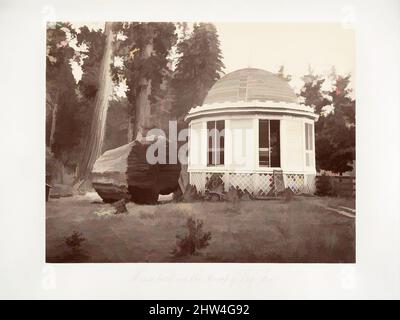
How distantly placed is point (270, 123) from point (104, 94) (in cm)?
191

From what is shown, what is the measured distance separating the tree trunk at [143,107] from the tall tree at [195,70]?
0.29m

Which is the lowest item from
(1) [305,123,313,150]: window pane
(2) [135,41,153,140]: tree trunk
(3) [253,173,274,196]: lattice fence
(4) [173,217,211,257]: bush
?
(4) [173,217,211,257]: bush

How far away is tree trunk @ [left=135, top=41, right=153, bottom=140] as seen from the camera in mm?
4707

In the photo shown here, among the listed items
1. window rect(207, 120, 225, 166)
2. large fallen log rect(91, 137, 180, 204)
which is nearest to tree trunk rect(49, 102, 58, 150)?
large fallen log rect(91, 137, 180, 204)

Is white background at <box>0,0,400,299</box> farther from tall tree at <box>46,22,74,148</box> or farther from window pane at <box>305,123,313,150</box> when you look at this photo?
window pane at <box>305,123,313,150</box>

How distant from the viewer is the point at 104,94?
472 centimetres

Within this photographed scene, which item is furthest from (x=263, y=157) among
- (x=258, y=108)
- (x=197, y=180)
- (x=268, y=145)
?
(x=197, y=180)

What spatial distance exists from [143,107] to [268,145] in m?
1.47

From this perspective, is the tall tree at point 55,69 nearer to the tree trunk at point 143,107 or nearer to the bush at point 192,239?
the tree trunk at point 143,107

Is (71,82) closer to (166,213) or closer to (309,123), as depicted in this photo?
(166,213)

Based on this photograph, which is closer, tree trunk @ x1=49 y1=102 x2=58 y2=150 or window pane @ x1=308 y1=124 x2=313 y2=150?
tree trunk @ x1=49 y1=102 x2=58 y2=150

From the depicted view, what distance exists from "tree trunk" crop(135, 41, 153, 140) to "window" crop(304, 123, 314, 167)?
179cm

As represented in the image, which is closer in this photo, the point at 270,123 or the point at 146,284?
the point at 146,284
